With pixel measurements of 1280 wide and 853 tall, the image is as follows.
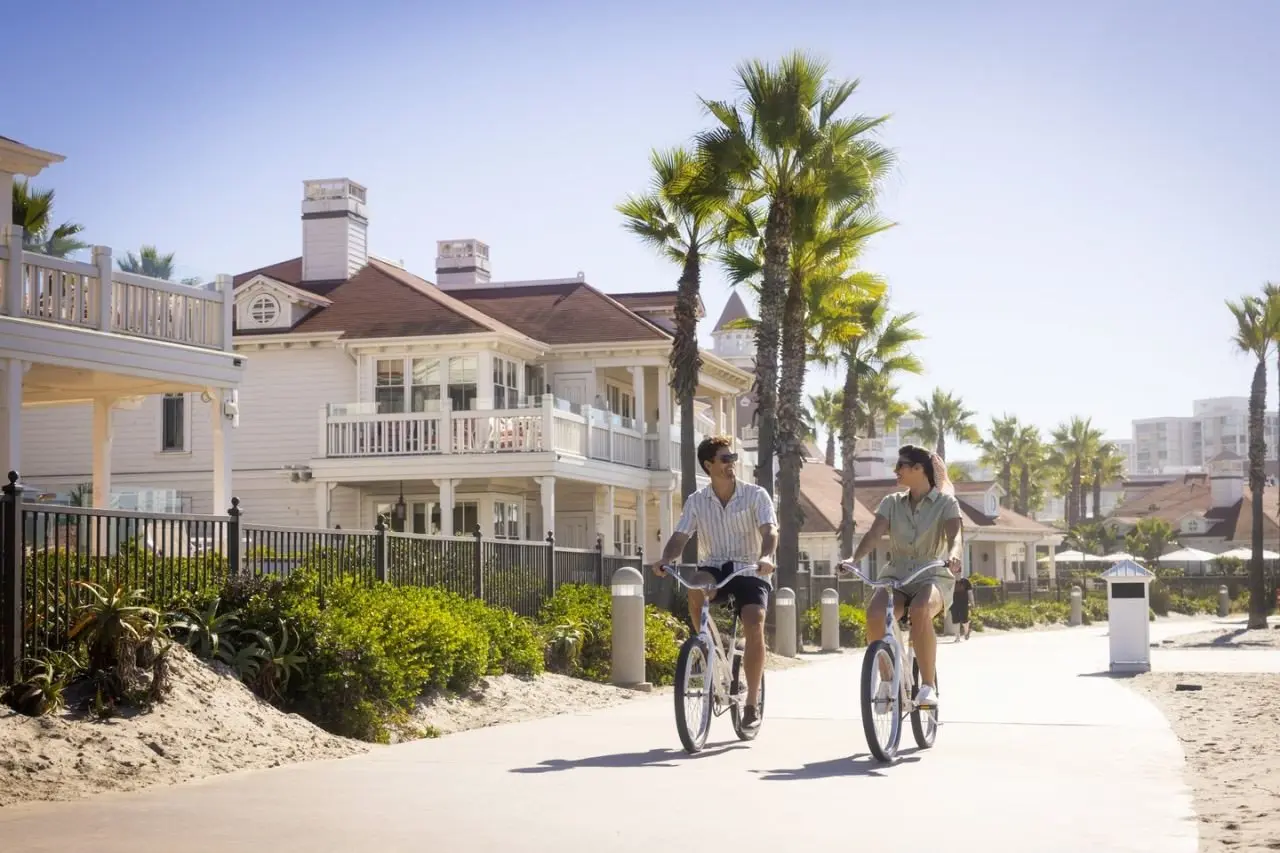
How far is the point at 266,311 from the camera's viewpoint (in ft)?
115

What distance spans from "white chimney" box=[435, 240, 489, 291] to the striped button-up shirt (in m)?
32.0

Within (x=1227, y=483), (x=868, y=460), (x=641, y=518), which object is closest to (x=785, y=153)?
(x=641, y=518)

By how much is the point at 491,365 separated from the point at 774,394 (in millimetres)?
6922

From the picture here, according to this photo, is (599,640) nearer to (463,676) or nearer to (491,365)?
(463,676)

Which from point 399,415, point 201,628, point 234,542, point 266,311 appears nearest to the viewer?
point 201,628

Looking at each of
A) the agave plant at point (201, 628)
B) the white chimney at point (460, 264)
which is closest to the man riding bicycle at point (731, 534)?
the agave plant at point (201, 628)

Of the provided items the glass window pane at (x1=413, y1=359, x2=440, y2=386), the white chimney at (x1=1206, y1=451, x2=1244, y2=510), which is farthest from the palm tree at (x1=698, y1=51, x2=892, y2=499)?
the white chimney at (x1=1206, y1=451, x2=1244, y2=510)

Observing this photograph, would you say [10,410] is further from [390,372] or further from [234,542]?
[390,372]

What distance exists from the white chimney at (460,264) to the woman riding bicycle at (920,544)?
32582 mm

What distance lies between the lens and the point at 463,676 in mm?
13664

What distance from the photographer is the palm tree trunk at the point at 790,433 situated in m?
29.6

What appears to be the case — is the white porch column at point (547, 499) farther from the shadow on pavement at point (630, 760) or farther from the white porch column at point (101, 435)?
the shadow on pavement at point (630, 760)

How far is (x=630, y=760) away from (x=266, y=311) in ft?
87.5

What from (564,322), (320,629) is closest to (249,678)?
(320,629)
